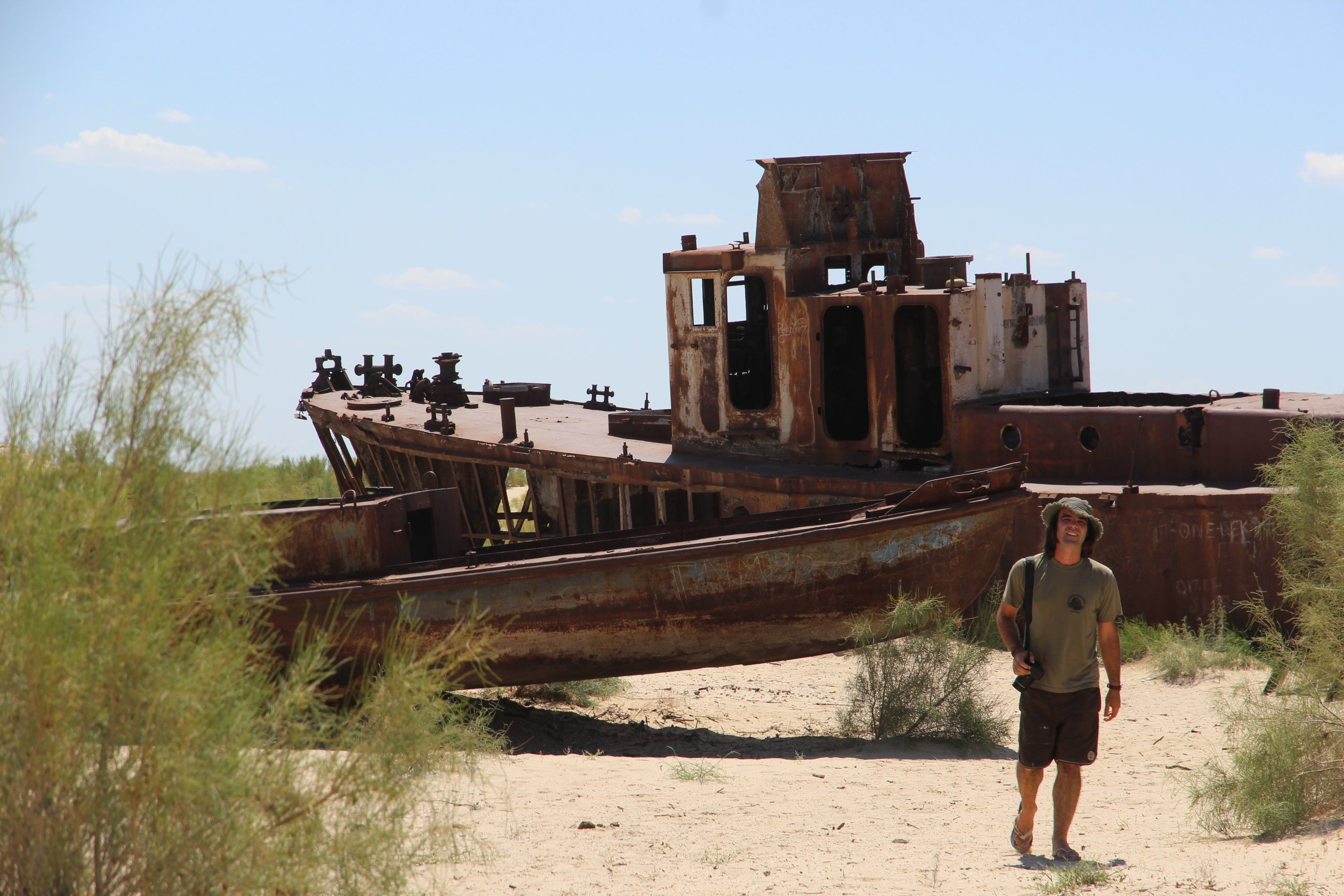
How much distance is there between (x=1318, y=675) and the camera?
6738mm

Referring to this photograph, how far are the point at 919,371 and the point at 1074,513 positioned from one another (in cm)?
665

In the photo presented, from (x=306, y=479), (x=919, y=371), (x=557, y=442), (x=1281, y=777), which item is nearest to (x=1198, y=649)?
(x=1281, y=777)

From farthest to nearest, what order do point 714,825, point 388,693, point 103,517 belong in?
point 714,825
point 388,693
point 103,517

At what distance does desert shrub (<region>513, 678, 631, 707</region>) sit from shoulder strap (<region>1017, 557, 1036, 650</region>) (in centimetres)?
472

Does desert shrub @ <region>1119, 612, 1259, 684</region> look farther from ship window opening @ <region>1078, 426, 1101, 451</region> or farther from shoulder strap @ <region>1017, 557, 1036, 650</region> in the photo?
shoulder strap @ <region>1017, 557, 1036, 650</region>

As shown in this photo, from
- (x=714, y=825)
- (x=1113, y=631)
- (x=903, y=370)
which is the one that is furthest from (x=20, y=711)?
(x=903, y=370)

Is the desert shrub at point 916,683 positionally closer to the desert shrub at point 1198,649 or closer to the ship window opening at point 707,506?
the desert shrub at point 1198,649

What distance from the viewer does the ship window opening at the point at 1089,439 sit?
10.5 metres

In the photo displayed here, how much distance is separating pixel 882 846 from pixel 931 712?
255 centimetres

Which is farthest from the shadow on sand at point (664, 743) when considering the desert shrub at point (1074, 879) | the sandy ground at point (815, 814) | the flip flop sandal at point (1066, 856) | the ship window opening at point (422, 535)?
the desert shrub at point (1074, 879)

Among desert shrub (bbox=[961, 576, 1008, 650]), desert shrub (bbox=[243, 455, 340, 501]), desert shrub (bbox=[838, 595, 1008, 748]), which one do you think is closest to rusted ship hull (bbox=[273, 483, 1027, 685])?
desert shrub (bbox=[838, 595, 1008, 748])

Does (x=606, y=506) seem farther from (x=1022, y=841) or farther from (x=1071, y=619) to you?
(x=1071, y=619)

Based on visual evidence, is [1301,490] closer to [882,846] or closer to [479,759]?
[882,846]

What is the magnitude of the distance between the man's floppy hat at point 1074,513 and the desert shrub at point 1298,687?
4.84ft
